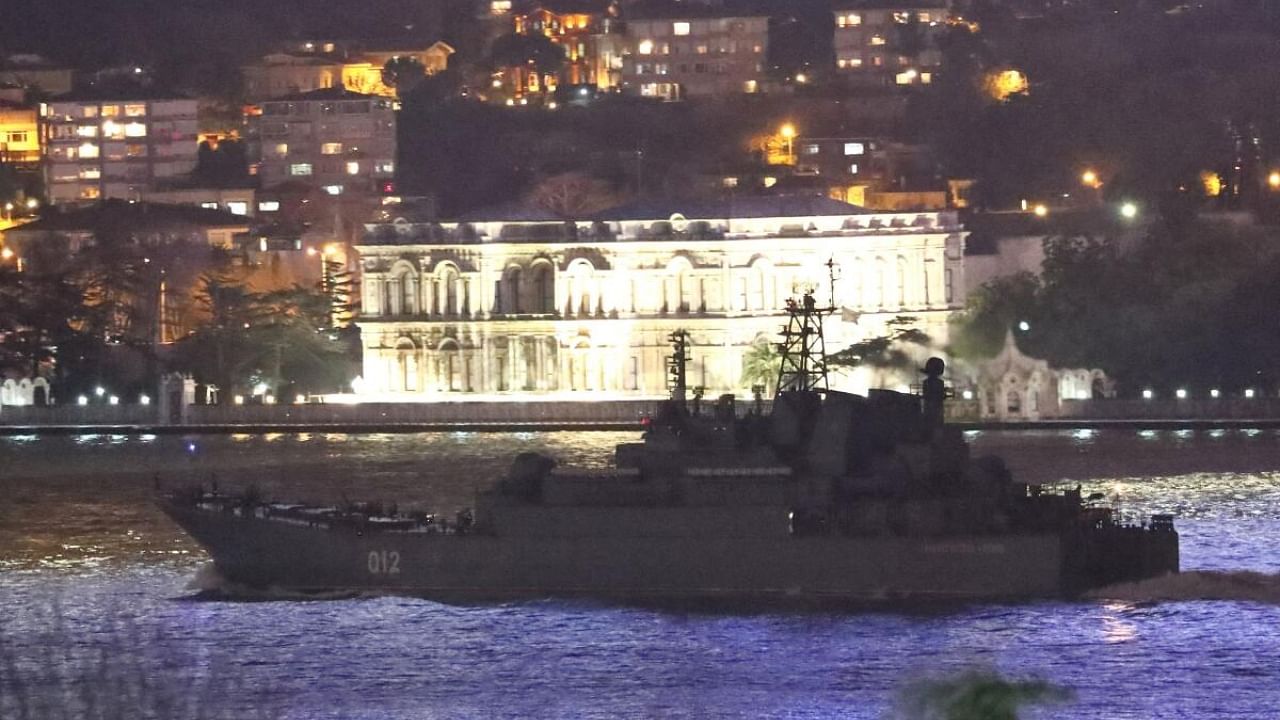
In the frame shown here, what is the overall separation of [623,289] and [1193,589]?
2122 inches

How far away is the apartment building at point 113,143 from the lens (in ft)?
539

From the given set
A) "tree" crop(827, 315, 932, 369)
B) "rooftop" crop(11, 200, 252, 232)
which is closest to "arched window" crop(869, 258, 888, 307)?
"tree" crop(827, 315, 932, 369)

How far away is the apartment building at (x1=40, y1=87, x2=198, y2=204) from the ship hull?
102m

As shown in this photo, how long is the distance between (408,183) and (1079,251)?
52525 mm

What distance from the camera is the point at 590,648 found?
186ft

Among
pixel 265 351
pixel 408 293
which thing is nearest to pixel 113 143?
pixel 265 351

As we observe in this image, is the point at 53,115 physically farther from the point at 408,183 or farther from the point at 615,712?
the point at 615,712

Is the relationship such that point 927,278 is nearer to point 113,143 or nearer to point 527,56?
point 113,143

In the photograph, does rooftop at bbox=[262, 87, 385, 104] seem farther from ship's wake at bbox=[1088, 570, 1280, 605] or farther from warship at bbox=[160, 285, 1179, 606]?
ship's wake at bbox=[1088, 570, 1280, 605]

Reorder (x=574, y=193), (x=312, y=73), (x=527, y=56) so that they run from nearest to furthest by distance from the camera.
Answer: (x=574, y=193) < (x=312, y=73) < (x=527, y=56)

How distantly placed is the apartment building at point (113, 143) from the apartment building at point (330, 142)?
537cm

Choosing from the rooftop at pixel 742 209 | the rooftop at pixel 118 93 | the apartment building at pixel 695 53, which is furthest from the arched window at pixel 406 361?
the apartment building at pixel 695 53

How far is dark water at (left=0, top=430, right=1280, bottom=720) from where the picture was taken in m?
51.5

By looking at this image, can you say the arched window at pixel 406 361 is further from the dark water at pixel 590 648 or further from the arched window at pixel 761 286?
the dark water at pixel 590 648
